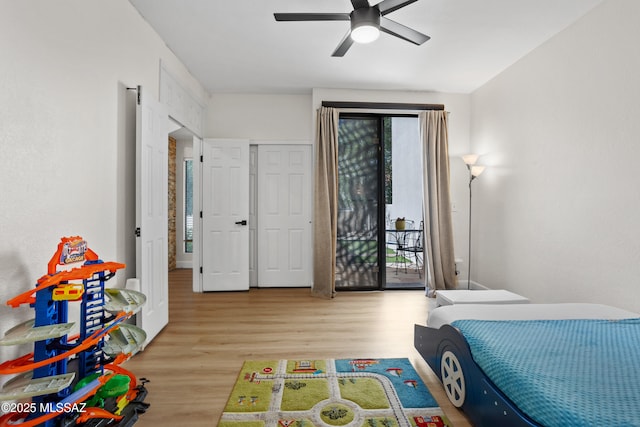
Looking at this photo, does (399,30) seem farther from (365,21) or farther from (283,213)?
(283,213)

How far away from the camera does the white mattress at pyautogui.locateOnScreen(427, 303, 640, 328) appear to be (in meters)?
1.92

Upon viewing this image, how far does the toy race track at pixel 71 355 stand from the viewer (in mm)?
1271

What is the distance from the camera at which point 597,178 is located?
8.00ft

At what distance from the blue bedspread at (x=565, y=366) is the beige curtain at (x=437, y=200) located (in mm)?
2315

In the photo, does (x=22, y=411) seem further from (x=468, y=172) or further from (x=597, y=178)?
(x=468, y=172)

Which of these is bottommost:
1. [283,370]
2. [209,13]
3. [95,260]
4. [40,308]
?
[283,370]

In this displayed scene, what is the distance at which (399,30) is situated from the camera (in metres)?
2.26

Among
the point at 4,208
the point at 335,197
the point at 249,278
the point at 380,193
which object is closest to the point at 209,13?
the point at 4,208

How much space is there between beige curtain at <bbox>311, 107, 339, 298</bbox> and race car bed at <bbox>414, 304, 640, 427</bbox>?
2.02 m

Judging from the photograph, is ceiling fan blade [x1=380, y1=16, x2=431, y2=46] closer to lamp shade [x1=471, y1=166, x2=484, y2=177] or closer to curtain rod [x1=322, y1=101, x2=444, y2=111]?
curtain rod [x1=322, y1=101, x2=444, y2=111]

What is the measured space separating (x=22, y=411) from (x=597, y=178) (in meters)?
3.81

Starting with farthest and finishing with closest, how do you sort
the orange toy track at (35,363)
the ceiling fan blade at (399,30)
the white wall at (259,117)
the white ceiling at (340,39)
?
the white wall at (259,117), the white ceiling at (340,39), the ceiling fan blade at (399,30), the orange toy track at (35,363)

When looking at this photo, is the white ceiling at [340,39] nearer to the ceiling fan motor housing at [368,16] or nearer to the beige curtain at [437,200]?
the ceiling fan motor housing at [368,16]

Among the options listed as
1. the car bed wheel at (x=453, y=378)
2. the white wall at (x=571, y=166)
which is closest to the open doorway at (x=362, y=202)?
the white wall at (x=571, y=166)
